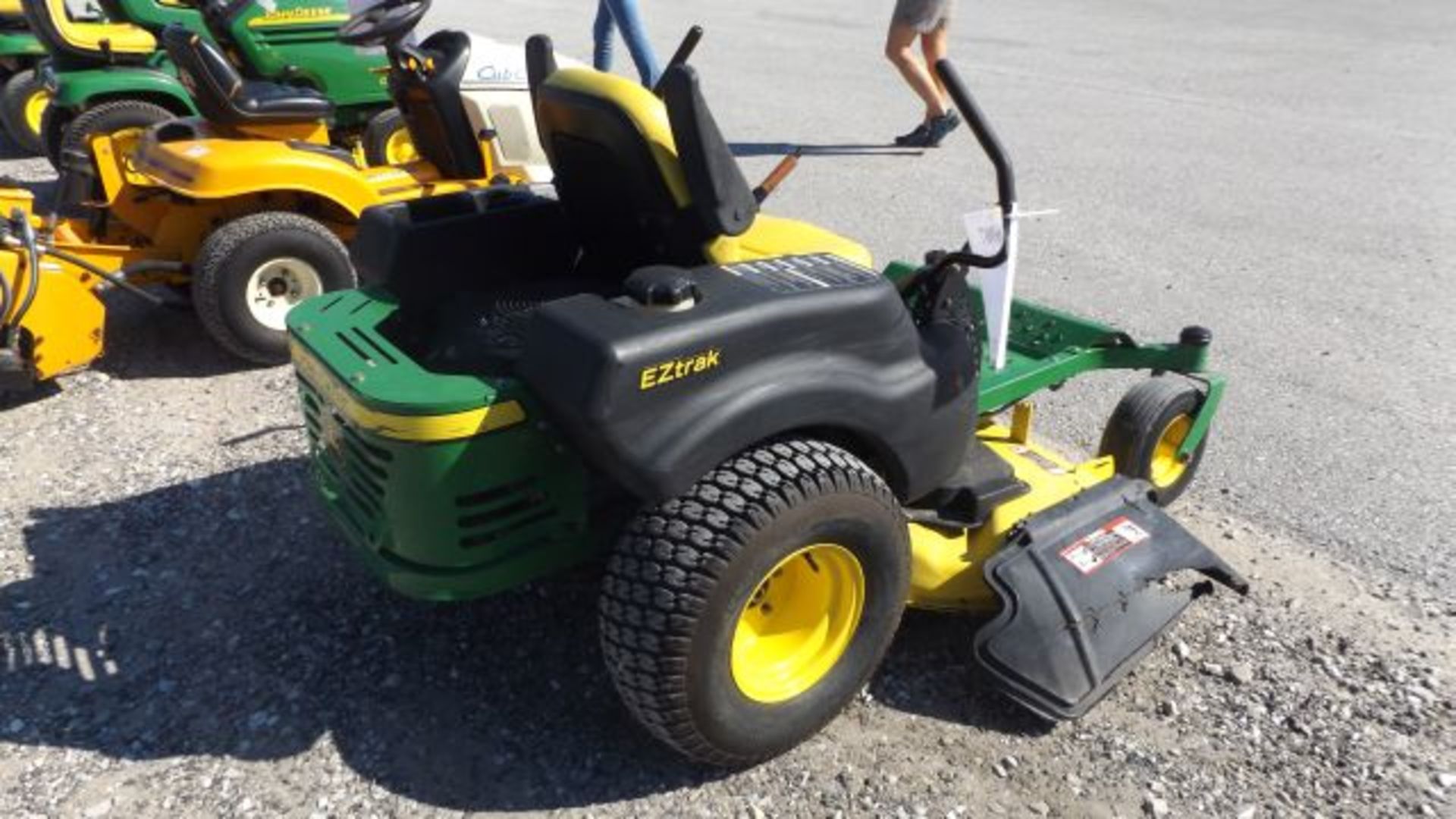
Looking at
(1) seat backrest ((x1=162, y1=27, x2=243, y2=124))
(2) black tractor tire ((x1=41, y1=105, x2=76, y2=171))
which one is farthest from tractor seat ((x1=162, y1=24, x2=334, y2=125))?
(2) black tractor tire ((x1=41, y1=105, x2=76, y2=171))

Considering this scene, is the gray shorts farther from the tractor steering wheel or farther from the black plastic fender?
the black plastic fender

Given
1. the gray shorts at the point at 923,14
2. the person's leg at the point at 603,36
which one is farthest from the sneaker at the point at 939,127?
the person's leg at the point at 603,36

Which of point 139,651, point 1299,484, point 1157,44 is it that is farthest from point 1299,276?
point 1157,44

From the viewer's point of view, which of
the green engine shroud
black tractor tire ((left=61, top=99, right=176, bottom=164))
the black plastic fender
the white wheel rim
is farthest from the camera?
black tractor tire ((left=61, top=99, right=176, bottom=164))

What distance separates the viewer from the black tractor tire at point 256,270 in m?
3.88

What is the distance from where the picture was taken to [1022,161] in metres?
7.15

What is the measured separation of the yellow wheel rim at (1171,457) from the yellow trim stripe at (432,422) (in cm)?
200

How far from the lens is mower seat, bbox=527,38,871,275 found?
2.17 metres

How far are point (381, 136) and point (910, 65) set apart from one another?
3396mm

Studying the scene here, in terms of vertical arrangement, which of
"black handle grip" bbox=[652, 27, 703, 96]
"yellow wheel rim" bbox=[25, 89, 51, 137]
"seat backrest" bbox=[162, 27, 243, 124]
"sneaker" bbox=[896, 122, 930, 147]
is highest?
"black handle grip" bbox=[652, 27, 703, 96]

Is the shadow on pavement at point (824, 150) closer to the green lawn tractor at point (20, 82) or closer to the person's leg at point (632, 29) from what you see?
the person's leg at point (632, 29)

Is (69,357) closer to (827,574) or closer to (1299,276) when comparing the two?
(827,574)

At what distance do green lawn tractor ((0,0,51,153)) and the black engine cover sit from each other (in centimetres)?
610

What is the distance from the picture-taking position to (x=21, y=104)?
670cm
